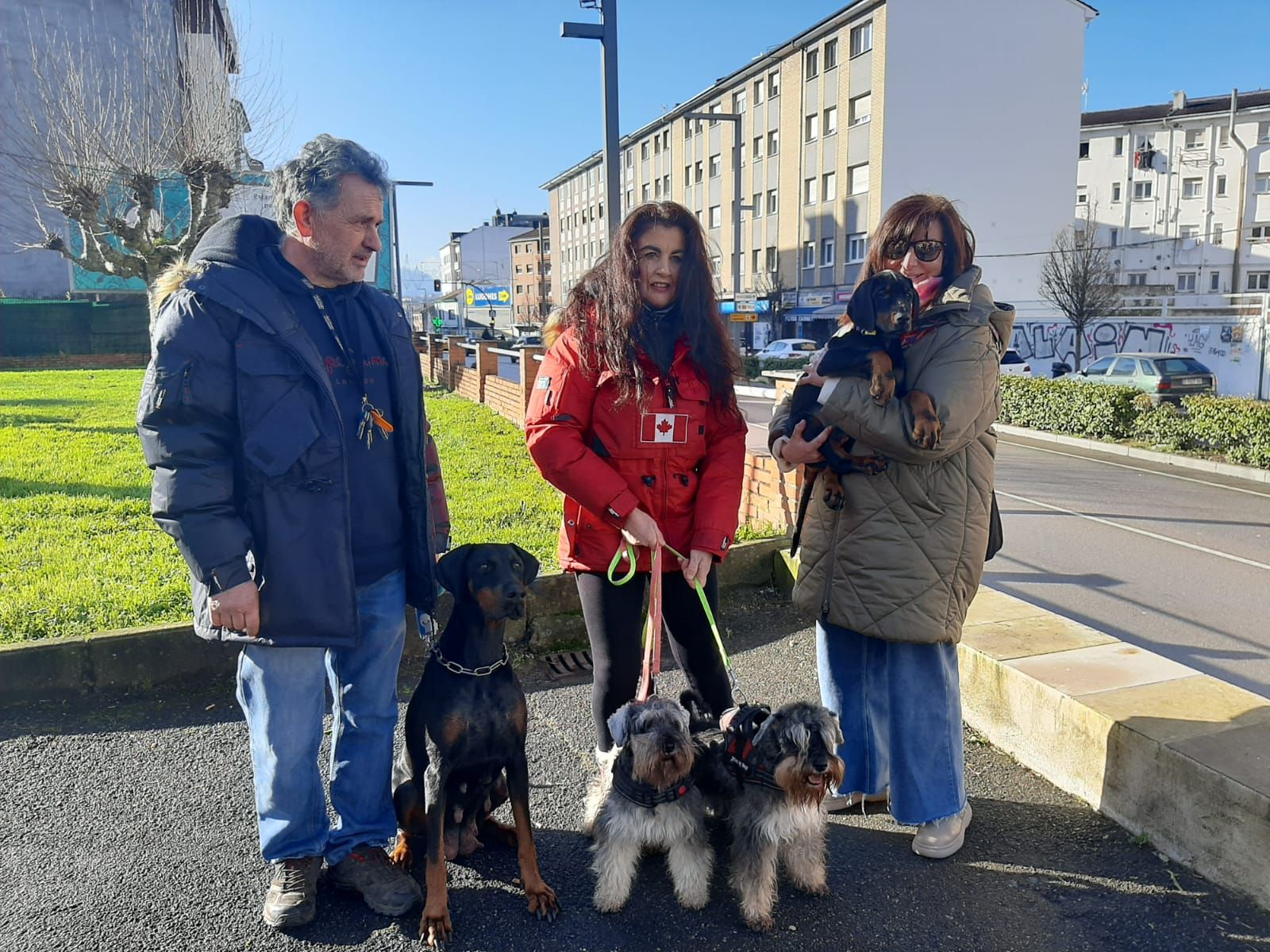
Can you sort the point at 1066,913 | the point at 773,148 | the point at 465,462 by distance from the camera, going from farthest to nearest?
the point at 773,148 < the point at 465,462 < the point at 1066,913

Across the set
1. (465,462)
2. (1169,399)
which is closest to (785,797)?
(465,462)

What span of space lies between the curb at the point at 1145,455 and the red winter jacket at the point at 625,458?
12.8 m

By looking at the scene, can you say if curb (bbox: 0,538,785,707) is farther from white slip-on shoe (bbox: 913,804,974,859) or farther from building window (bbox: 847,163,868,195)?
building window (bbox: 847,163,868,195)

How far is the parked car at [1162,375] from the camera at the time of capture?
1828 centimetres

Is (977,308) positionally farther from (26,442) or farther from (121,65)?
(121,65)

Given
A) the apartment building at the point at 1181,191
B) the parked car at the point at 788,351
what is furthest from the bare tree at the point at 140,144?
the apartment building at the point at 1181,191

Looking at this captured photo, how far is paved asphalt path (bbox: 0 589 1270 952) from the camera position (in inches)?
106

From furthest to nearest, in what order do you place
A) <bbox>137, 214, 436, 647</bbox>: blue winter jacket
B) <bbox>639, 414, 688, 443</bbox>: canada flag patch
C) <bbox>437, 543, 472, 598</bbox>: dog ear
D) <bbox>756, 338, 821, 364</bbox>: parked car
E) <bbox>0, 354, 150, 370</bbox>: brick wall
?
<bbox>756, 338, 821, 364</bbox>: parked car
<bbox>0, 354, 150, 370</bbox>: brick wall
<bbox>639, 414, 688, 443</bbox>: canada flag patch
<bbox>437, 543, 472, 598</bbox>: dog ear
<bbox>137, 214, 436, 647</bbox>: blue winter jacket

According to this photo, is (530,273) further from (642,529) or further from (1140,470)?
(642,529)

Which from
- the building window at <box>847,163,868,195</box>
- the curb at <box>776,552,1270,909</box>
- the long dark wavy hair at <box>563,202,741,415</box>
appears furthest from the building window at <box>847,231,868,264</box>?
the long dark wavy hair at <box>563,202,741,415</box>

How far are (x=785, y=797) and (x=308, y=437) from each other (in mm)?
1860

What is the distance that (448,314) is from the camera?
101 m

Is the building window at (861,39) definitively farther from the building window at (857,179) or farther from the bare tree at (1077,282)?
the bare tree at (1077,282)

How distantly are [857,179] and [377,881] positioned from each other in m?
41.3
